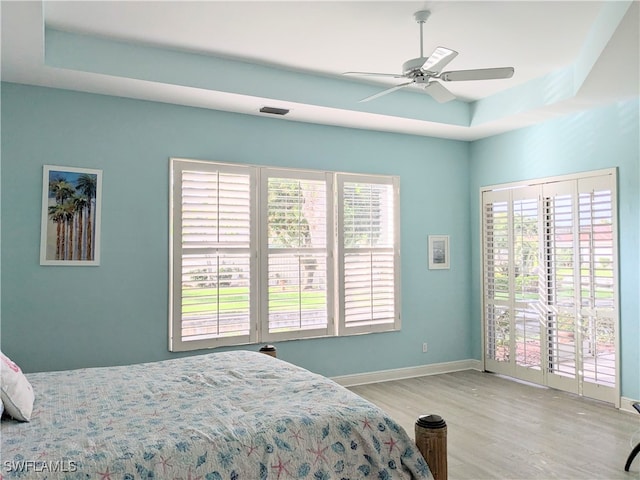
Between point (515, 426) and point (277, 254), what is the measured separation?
2.52 m

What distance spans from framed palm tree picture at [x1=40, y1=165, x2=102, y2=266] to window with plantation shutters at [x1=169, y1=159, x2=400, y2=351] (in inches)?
24.8

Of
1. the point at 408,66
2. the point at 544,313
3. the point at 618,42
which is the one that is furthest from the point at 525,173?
the point at 408,66

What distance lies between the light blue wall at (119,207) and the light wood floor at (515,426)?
0.76 meters

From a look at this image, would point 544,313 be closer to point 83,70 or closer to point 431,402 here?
point 431,402

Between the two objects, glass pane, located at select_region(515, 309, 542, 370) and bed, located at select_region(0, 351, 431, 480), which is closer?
bed, located at select_region(0, 351, 431, 480)

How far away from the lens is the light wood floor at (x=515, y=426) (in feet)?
10.6

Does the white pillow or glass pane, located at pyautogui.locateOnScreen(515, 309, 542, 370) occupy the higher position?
the white pillow

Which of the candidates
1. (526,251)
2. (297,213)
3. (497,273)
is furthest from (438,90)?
(497,273)

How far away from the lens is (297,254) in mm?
5035

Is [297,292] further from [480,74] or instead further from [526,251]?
[480,74]

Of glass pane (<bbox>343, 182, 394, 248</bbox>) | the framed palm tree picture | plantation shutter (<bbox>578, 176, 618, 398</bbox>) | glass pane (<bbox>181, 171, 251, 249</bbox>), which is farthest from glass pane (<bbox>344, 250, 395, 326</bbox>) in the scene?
the framed palm tree picture

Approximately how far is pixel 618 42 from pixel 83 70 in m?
3.59

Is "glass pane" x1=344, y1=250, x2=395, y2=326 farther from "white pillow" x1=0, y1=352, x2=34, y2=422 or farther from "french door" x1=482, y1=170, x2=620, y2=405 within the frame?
"white pillow" x1=0, y1=352, x2=34, y2=422

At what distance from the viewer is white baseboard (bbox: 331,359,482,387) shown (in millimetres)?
5270
